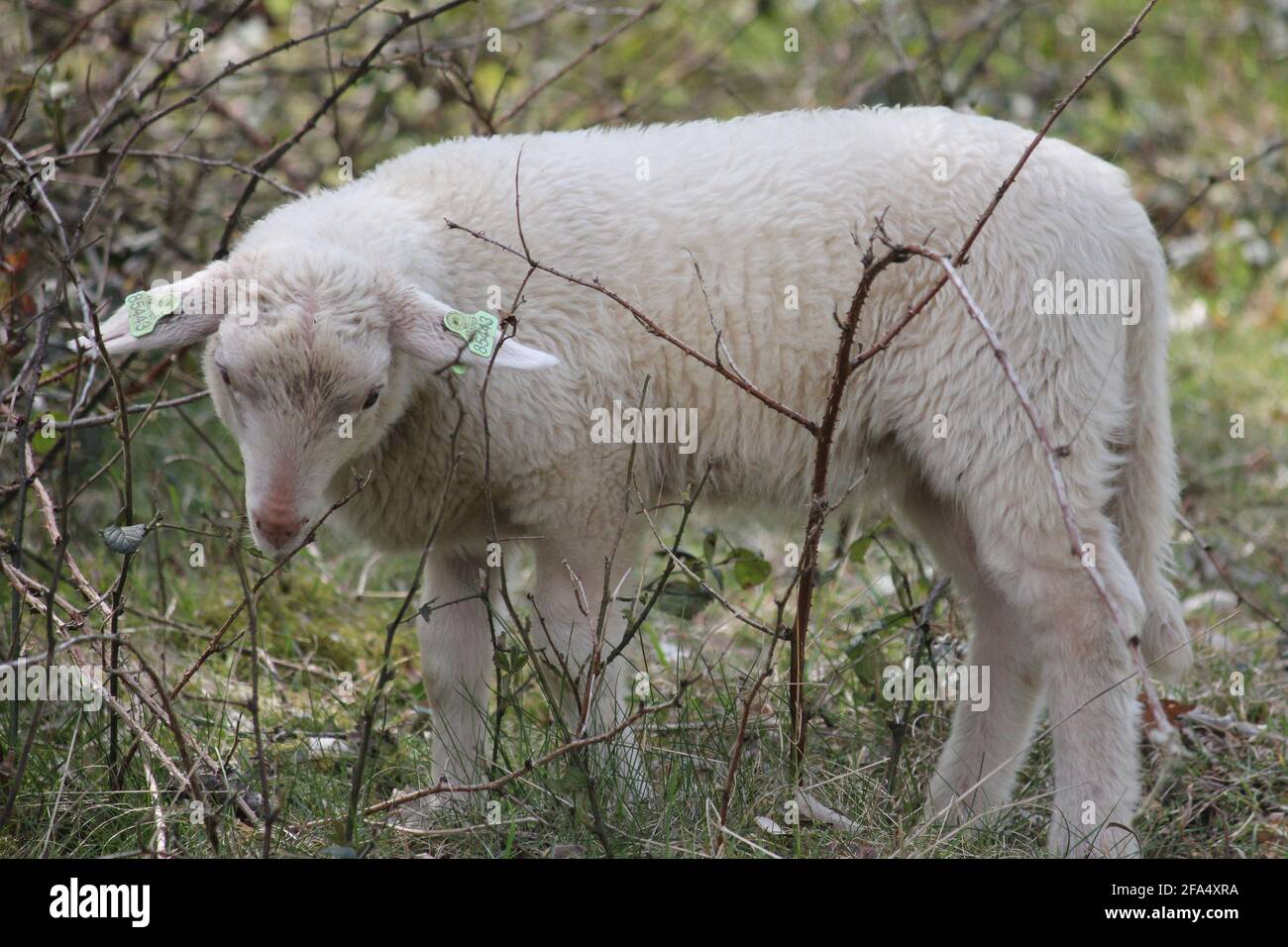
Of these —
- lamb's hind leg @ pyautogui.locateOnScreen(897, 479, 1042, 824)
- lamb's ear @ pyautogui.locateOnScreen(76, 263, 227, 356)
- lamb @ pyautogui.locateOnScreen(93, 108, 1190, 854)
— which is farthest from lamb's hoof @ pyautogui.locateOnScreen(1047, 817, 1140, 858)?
lamb's ear @ pyautogui.locateOnScreen(76, 263, 227, 356)

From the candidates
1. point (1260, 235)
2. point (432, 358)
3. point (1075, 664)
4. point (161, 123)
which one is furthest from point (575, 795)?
point (1260, 235)

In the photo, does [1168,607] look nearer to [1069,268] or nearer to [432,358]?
[1069,268]

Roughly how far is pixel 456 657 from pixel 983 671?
1.37m

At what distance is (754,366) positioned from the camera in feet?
11.3

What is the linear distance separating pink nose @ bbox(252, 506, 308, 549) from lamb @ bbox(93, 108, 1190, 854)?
5cm

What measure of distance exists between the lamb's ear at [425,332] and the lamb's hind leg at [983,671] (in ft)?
4.03

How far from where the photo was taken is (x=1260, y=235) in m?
6.91

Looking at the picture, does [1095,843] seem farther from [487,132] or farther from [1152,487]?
[487,132]

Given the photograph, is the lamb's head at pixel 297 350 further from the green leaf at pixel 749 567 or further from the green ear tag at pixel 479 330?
the green leaf at pixel 749 567

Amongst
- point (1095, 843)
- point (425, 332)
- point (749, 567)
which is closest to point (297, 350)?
point (425, 332)

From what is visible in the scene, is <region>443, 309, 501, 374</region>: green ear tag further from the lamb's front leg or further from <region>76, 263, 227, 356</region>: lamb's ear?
the lamb's front leg

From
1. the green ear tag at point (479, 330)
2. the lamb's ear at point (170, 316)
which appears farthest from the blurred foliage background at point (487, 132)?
the green ear tag at point (479, 330)

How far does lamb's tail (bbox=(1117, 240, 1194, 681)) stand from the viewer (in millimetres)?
3520

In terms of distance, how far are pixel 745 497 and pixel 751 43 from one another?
5.58 m
